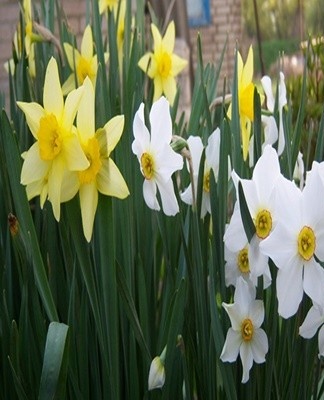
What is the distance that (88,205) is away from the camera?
34.9 inches

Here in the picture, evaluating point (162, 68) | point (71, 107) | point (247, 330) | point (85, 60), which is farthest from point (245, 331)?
point (162, 68)

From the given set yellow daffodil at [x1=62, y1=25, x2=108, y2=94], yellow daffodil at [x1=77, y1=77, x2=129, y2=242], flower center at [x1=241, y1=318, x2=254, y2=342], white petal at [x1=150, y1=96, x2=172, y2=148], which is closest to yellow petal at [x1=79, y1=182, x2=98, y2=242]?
yellow daffodil at [x1=77, y1=77, x2=129, y2=242]

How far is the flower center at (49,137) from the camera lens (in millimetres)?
890

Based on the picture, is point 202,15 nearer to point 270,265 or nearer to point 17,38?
point 17,38

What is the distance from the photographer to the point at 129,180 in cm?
114

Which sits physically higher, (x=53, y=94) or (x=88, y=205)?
(x=53, y=94)

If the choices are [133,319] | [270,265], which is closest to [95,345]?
[133,319]

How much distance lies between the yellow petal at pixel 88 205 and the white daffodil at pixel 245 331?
0.60ft

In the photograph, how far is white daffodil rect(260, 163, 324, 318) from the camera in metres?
0.86

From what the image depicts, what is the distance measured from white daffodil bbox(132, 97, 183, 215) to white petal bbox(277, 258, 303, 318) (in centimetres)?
16

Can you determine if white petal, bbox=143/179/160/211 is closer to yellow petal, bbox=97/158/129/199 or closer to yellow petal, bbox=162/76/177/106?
yellow petal, bbox=97/158/129/199

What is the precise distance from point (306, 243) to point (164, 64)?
96cm

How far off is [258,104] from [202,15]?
6596 millimetres

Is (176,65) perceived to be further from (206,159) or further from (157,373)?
(157,373)
